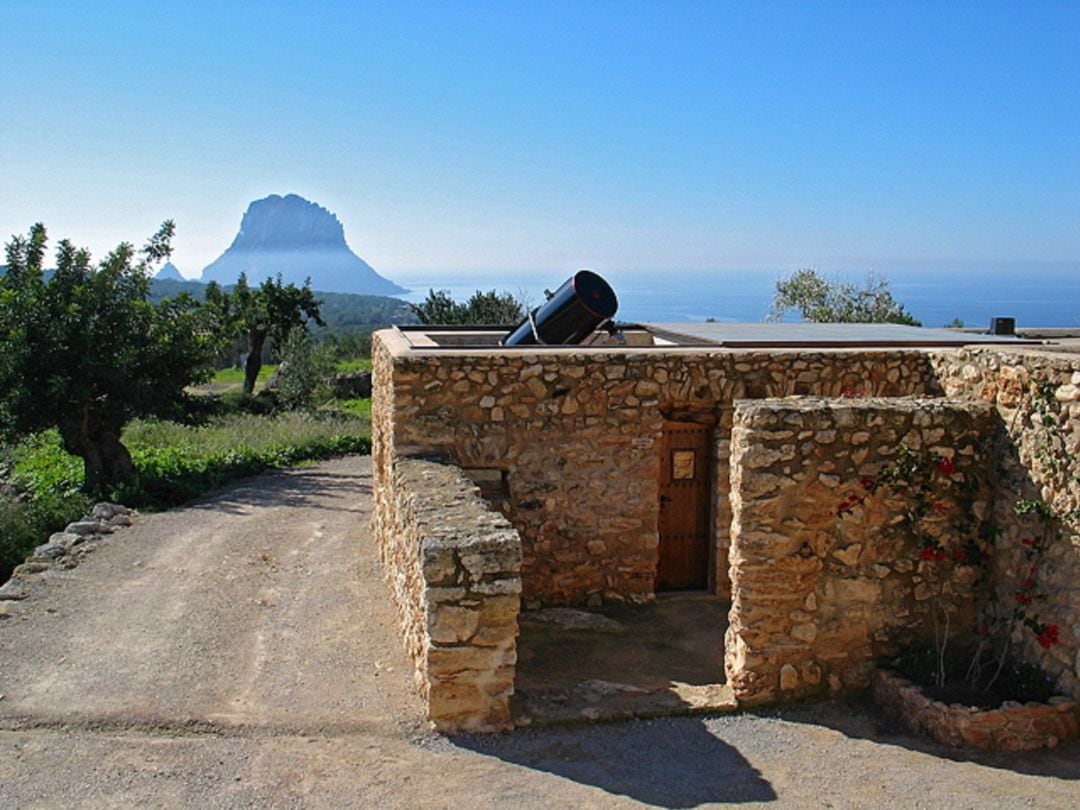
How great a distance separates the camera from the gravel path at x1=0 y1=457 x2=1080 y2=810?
219 inches

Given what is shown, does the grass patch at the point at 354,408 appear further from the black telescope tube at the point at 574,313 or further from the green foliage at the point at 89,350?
the black telescope tube at the point at 574,313

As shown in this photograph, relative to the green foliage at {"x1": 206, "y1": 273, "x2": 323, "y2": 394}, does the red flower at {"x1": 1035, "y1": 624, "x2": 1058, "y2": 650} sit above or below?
below

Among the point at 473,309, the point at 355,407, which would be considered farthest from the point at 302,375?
the point at 473,309

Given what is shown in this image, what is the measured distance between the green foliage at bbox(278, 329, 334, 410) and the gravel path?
16195 millimetres

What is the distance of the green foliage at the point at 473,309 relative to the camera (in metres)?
29.5

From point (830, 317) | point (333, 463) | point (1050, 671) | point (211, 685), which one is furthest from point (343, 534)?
point (830, 317)

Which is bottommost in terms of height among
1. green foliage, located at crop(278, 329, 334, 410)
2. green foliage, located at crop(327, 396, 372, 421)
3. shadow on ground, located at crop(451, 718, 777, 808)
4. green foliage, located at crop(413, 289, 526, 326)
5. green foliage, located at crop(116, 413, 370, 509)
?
shadow on ground, located at crop(451, 718, 777, 808)

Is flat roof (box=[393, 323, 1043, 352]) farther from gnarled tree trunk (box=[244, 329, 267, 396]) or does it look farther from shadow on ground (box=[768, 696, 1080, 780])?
gnarled tree trunk (box=[244, 329, 267, 396])

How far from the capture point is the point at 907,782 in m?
5.73

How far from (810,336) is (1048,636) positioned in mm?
5183

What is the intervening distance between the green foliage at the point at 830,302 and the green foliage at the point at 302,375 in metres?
13.9

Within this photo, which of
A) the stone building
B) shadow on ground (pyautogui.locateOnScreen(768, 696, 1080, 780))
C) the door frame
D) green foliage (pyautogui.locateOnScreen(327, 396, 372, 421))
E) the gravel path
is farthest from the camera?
green foliage (pyautogui.locateOnScreen(327, 396, 372, 421))

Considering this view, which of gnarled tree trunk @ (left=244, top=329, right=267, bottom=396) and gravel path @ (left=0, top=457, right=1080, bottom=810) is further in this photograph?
gnarled tree trunk @ (left=244, top=329, right=267, bottom=396)

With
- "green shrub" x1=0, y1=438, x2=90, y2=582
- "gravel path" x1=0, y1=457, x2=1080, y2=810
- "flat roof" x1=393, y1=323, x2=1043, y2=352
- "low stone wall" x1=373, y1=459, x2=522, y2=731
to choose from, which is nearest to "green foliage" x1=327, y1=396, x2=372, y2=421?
"green shrub" x1=0, y1=438, x2=90, y2=582
